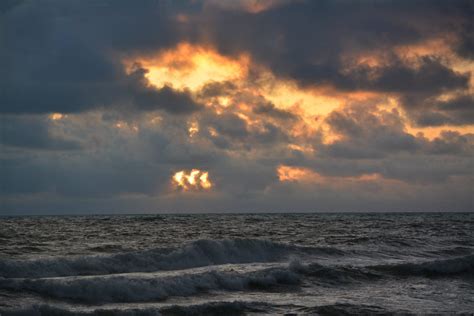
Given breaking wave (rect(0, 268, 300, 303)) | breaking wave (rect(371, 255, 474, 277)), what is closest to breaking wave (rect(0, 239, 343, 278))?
breaking wave (rect(0, 268, 300, 303))

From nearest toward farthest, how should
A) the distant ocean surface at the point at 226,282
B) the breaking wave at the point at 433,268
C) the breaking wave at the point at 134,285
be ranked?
the distant ocean surface at the point at 226,282, the breaking wave at the point at 134,285, the breaking wave at the point at 433,268

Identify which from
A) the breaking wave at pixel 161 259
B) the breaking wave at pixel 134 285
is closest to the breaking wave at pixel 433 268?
the breaking wave at pixel 161 259

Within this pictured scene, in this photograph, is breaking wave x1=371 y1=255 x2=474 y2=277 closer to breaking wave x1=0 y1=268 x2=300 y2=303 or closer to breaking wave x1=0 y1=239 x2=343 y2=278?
breaking wave x1=0 y1=239 x2=343 y2=278

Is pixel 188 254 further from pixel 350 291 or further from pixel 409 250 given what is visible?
pixel 409 250

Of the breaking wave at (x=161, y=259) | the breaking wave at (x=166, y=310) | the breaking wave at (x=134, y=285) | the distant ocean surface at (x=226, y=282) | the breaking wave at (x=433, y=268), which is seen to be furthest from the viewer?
the breaking wave at (x=433, y=268)

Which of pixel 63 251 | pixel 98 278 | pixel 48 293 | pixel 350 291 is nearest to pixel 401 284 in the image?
pixel 350 291

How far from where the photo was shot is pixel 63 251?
2777 cm

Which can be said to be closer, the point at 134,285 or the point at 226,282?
the point at 134,285

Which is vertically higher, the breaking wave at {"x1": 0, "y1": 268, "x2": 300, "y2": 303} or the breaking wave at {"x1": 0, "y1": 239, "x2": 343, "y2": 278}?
the breaking wave at {"x1": 0, "y1": 239, "x2": 343, "y2": 278}

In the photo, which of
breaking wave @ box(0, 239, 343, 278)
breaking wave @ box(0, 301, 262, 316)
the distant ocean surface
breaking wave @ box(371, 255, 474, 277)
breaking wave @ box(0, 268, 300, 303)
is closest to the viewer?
breaking wave @ box(0, 301, 262, 316)

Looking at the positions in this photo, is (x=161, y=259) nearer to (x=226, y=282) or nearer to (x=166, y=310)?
(x=226, y=282)

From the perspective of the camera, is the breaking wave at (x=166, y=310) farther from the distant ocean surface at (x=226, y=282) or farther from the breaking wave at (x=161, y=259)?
the breaking wave at (x=161, y=259)

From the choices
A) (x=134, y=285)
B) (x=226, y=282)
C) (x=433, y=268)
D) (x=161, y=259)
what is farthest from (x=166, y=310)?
(x=433, y=268)

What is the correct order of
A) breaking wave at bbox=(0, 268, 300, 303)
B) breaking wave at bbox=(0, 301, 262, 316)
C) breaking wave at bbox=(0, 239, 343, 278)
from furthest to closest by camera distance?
breaking wave at bbox=(0, 239, 343, 278) → breaking wave at bbox=(0, 268, 300, 303) → breaking wave at bbox=(0, 301, 262, 316)
